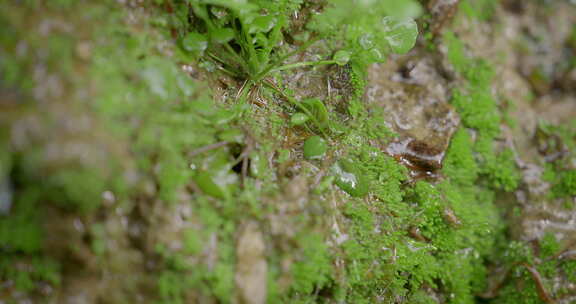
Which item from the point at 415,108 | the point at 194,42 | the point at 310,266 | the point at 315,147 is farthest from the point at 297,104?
the point at 415,108

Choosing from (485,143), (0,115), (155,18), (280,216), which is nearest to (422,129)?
Answer: (485,143)

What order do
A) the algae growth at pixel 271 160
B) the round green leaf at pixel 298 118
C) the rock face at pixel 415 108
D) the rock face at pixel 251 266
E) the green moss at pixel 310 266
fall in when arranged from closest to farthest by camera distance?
the algae growth at pixel 271 160 → the rock face at pixel 251 266 → the green moss at pixel 310 266 → the round green leaf at pixel 298 118 → the rock face at pixel 415 108

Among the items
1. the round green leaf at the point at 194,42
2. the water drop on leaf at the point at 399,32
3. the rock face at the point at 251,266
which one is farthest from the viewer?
the water drop on leaf at the point at 399,32

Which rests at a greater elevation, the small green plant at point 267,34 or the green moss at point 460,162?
the small green plant at point 267,34

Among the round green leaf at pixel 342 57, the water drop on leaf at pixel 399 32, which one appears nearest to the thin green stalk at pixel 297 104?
the round green leaf at pixel 342 57

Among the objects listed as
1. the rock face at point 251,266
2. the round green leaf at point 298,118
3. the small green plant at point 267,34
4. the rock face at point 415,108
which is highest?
the small green plant at point 267,34

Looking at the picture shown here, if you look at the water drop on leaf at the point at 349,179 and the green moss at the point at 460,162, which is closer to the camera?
the water drop on leaf at the point at 349,179

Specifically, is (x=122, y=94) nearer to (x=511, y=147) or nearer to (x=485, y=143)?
(x=485, y=143)

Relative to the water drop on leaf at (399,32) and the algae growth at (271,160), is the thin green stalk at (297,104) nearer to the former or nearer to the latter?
the algae growth at (271,160)
